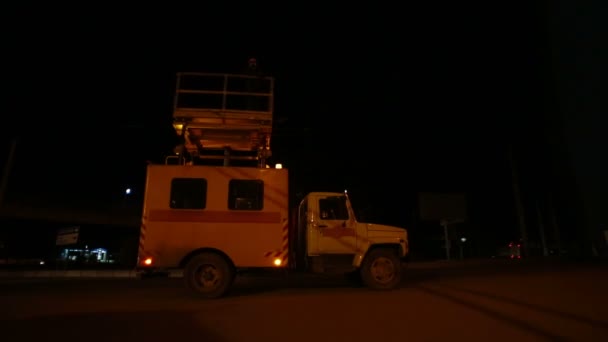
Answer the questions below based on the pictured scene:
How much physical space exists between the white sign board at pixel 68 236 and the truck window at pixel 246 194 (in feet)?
46.1

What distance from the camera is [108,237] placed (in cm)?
4484

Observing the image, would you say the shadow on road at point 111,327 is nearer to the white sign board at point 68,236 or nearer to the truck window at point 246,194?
the truck window at point 246,194

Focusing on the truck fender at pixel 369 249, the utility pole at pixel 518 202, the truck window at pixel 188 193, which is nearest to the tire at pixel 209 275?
the truck window at pixel 188 193

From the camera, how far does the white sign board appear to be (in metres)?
19.8

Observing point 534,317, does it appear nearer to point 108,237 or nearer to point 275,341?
point 275,341

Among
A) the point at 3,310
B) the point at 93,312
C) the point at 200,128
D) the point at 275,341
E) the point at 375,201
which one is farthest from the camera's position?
the point at 375,201

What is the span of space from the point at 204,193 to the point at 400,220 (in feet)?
129

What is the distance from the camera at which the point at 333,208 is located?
1034 cm

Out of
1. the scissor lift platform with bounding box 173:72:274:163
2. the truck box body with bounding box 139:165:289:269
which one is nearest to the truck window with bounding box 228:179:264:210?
the truck box body with bounding box 139:165:289:269

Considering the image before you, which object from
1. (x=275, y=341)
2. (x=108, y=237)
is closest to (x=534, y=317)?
(x=275, y=341)

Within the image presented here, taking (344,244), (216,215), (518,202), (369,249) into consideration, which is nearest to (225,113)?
(216,215)

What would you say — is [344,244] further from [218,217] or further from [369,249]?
[218,217]

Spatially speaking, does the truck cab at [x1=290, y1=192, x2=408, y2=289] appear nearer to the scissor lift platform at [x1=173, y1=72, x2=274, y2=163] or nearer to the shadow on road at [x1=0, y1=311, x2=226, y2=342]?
the scissor lift platform at [x1=173, y1=72, x2=274, y2=163]

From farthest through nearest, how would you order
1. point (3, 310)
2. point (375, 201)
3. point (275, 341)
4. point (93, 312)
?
point (375, 201) < point (3, 310) < point (93, 312) < point (275, 341)
